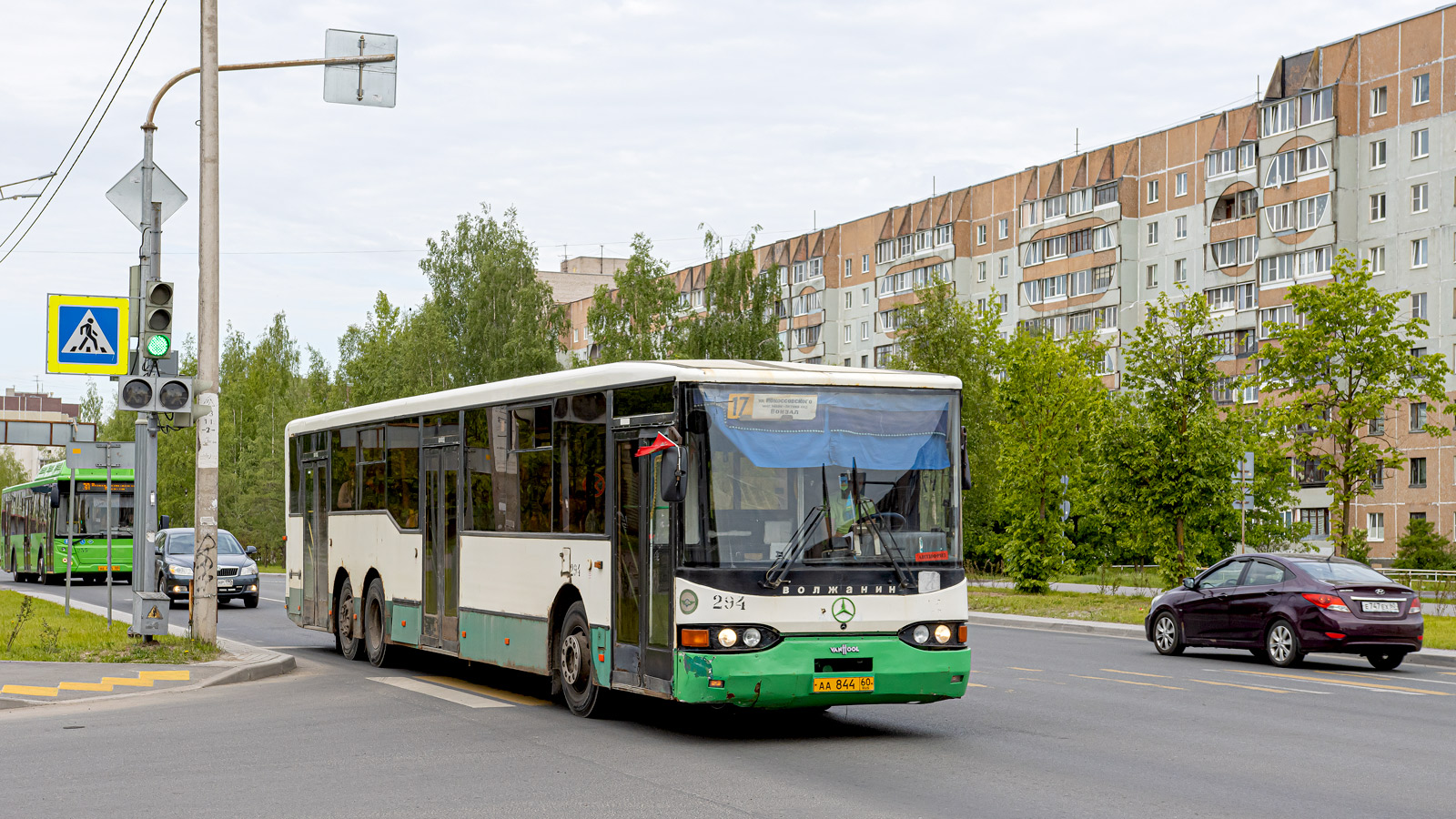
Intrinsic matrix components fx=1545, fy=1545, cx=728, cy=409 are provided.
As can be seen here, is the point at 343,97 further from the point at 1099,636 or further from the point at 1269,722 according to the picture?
the point at 1099,636

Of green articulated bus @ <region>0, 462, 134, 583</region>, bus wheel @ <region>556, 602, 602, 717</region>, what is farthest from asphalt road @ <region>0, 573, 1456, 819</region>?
green articulated bus @ <region>0, 462, 134, 583</region>

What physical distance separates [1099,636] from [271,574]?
38.8 meters

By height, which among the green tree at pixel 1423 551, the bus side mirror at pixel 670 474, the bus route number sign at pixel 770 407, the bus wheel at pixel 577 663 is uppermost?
the bus route number sign at pixel 770 407

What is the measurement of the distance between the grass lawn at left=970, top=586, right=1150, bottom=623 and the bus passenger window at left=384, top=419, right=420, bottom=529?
16696 mm

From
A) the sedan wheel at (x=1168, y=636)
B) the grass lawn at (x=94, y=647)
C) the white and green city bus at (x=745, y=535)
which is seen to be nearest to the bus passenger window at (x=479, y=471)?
the white and green city bus at (x=745, y=535)

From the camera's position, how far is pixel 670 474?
11031 millimetres

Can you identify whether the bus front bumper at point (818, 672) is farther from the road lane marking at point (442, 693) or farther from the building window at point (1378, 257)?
the building window at point (1378, 257)

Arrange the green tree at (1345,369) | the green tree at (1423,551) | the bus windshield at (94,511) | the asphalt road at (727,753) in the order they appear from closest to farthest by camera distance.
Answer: the asphalt road at (727,753) → the green tree at (1345,369) → the bus windshield at (94,511) → the green tree at (1423,551)

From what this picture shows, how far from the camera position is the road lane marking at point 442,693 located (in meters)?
14.3

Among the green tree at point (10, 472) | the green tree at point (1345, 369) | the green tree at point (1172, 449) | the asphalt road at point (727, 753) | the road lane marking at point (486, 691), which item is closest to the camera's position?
the asphalt road at point (727, 753)

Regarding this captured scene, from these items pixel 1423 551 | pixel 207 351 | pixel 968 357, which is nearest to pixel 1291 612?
pixel 207 351

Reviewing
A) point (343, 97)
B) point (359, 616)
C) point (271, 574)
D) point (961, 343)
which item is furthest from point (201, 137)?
point (271, 574)

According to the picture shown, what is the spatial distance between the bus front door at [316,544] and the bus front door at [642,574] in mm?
8843

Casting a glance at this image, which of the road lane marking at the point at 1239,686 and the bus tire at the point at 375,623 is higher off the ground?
the bus tire at the point at 375,623
